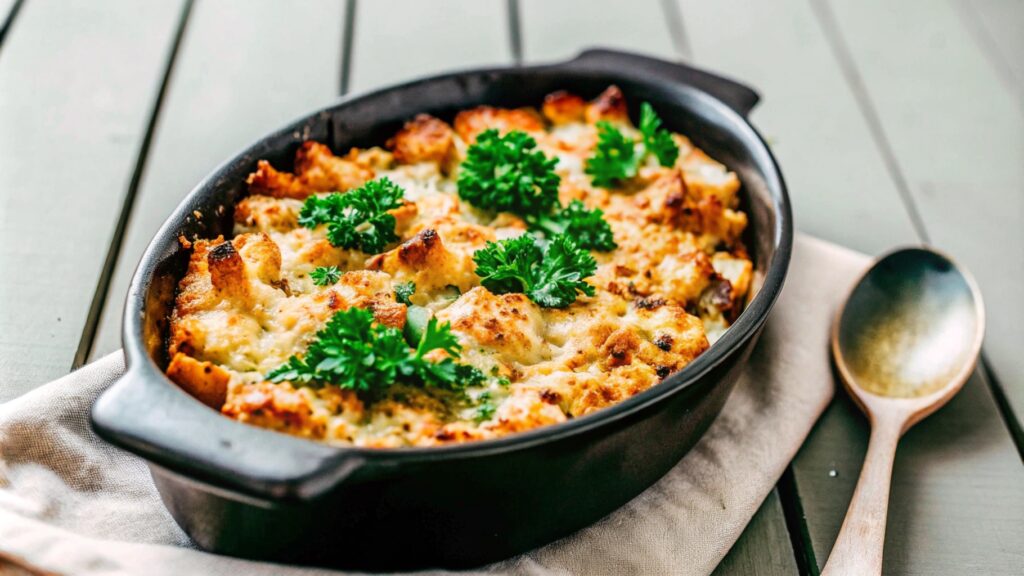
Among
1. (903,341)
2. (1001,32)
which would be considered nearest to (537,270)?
(903,341)

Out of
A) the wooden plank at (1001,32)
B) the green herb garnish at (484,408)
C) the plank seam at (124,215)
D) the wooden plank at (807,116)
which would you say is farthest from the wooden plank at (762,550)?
the wooden plank at (1001,32)

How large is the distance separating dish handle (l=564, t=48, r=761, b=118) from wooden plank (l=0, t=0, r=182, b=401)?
142cm

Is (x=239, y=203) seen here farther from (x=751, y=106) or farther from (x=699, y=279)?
(x=751, y=106)

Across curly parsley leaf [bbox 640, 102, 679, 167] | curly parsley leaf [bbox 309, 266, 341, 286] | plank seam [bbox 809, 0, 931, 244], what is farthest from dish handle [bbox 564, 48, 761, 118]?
curly parsley leaf [bbox 309, 266, 341, 286]

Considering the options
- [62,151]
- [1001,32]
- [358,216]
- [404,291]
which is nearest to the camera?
[404,291]

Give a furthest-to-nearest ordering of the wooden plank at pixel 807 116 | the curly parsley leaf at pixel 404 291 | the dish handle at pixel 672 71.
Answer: the wooden plank at pixel 807 116 → the dish handle at pixel 672 71 → the curly parsley leaf at pixel 404 291

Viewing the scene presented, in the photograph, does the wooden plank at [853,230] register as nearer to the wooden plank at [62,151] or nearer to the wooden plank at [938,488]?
the wooden plank at [938,488]

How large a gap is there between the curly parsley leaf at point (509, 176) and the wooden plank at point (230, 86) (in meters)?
0.93

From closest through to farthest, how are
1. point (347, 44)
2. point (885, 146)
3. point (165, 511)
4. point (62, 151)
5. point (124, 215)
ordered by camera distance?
1. point (165, 511)
2. point (124, 215)
3. point (62, 151)
4. point (885, 146)
5. point (347, 44)

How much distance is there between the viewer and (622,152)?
2.65 m

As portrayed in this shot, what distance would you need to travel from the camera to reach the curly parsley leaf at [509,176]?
2479mm

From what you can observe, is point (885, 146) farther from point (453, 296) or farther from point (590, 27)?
point (453, 296)

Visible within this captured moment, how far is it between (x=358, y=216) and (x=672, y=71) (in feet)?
3.80

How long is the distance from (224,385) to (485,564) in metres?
0.60
